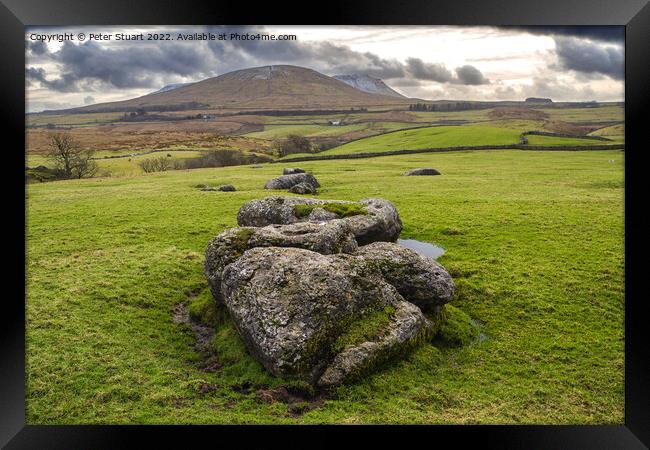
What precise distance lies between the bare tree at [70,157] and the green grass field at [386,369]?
4855mm

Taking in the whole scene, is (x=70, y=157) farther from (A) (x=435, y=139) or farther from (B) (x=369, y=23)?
(A) (x=435, y=139)

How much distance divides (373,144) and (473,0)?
69330mm

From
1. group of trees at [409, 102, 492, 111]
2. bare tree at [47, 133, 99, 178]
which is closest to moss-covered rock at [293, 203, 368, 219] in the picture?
bare tree at [47, 133, 99, 178]

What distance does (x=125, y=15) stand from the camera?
44.3 feet

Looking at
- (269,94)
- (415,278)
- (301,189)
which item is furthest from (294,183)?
(269,94)

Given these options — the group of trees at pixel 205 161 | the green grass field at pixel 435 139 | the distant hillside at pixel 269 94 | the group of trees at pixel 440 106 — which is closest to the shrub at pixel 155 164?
the group of trees at pixel 205 161

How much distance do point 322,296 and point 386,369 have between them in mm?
2939

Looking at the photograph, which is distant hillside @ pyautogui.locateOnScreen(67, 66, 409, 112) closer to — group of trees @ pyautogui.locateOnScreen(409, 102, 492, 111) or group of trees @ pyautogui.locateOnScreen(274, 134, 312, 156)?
group of trees @ pyautogui.locateOnScreen(409, 102, 492, 111)

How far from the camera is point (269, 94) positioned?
4144 inches

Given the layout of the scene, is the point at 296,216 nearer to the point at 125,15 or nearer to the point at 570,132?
the point at 125,15

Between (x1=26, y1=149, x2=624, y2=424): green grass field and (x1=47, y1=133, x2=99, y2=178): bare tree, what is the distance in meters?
4.85

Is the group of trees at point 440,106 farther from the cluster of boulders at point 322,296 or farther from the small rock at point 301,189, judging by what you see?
the cluster of boulders at point 322,296

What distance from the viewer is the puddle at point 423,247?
23.6 m

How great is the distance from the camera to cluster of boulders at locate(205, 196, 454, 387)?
13.0 m
